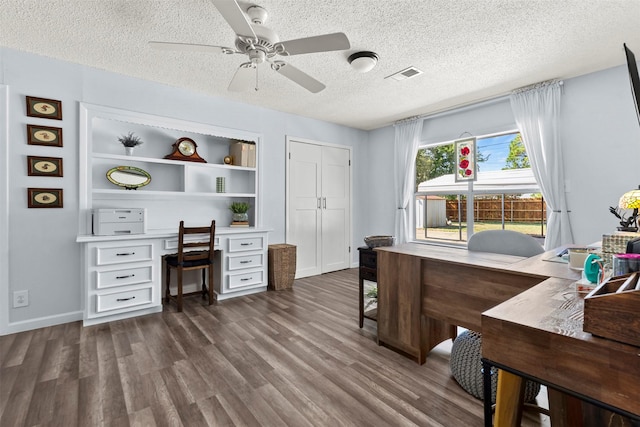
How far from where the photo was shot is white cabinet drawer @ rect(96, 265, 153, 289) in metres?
2.85

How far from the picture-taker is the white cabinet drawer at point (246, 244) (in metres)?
3.68

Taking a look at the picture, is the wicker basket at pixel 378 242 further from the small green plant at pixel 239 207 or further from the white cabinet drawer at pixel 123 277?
the white cabinet drawer at pixel 123 277

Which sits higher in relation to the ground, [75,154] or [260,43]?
[260,43]

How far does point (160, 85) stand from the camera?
3465mm

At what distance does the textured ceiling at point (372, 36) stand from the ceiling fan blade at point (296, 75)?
0.33 meters

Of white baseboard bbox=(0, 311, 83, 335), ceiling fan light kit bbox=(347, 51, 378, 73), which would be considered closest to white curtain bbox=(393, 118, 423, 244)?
ceiling fan light kit bbox=(347, 51, 378, 73)

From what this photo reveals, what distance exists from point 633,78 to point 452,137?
3117 mm

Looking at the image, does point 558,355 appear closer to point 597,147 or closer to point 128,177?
point 597,147

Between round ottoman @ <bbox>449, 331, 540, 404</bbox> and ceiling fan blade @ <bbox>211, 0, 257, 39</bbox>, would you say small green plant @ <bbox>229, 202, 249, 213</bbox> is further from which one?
round ottoman @ <bbox>449, 331, 540, 404</bbox>

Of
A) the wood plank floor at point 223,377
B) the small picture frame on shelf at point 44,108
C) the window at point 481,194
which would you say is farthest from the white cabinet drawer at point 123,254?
the window at point 481,194

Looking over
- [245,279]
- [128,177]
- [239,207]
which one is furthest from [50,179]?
[245,279]

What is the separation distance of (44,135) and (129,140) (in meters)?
0.70

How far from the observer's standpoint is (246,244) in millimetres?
3795

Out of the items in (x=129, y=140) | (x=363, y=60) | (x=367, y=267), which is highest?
(x=363, y=60)
